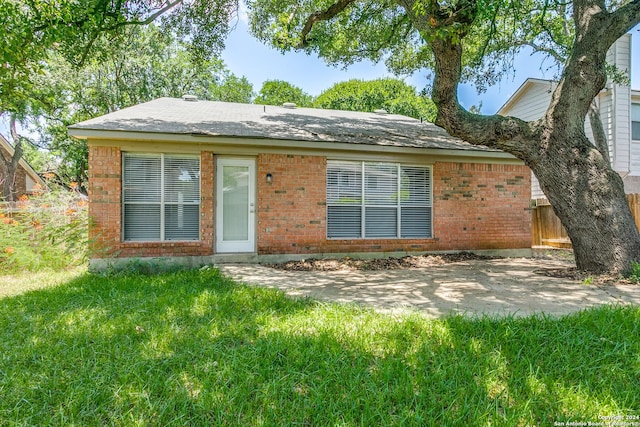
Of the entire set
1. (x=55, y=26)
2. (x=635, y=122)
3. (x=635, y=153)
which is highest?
(x=635, y=122)

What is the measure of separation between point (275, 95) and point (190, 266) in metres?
23.1

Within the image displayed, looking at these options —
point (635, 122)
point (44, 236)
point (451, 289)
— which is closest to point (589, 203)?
point (451, 289)

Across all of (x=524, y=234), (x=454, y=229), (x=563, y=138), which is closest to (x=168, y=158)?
(x=454, y=229)

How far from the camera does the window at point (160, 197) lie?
6938mm

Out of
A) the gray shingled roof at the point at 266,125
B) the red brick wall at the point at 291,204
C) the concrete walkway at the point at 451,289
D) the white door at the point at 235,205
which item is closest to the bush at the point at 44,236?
the gray shingled roof at the point at 266,125

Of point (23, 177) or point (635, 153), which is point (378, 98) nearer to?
point (635, 153)

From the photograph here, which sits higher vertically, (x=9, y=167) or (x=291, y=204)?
(x=9, y=167)

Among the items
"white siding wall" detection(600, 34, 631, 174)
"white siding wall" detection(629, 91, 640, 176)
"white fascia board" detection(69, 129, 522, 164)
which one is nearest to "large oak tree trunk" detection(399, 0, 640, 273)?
"white fascia board" detection(69, 129, 522, 164)

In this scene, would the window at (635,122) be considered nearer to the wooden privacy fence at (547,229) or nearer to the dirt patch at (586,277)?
the wooden privacy fence at (547,229)

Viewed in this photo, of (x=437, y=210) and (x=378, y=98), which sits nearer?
(x=437, y=210)

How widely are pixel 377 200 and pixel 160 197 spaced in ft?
16.0

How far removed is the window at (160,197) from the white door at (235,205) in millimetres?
479

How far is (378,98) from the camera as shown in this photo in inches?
952

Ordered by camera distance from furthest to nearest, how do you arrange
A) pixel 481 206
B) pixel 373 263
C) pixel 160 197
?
pixel 481 206 → pixel 373 263 → pixel 160 197
